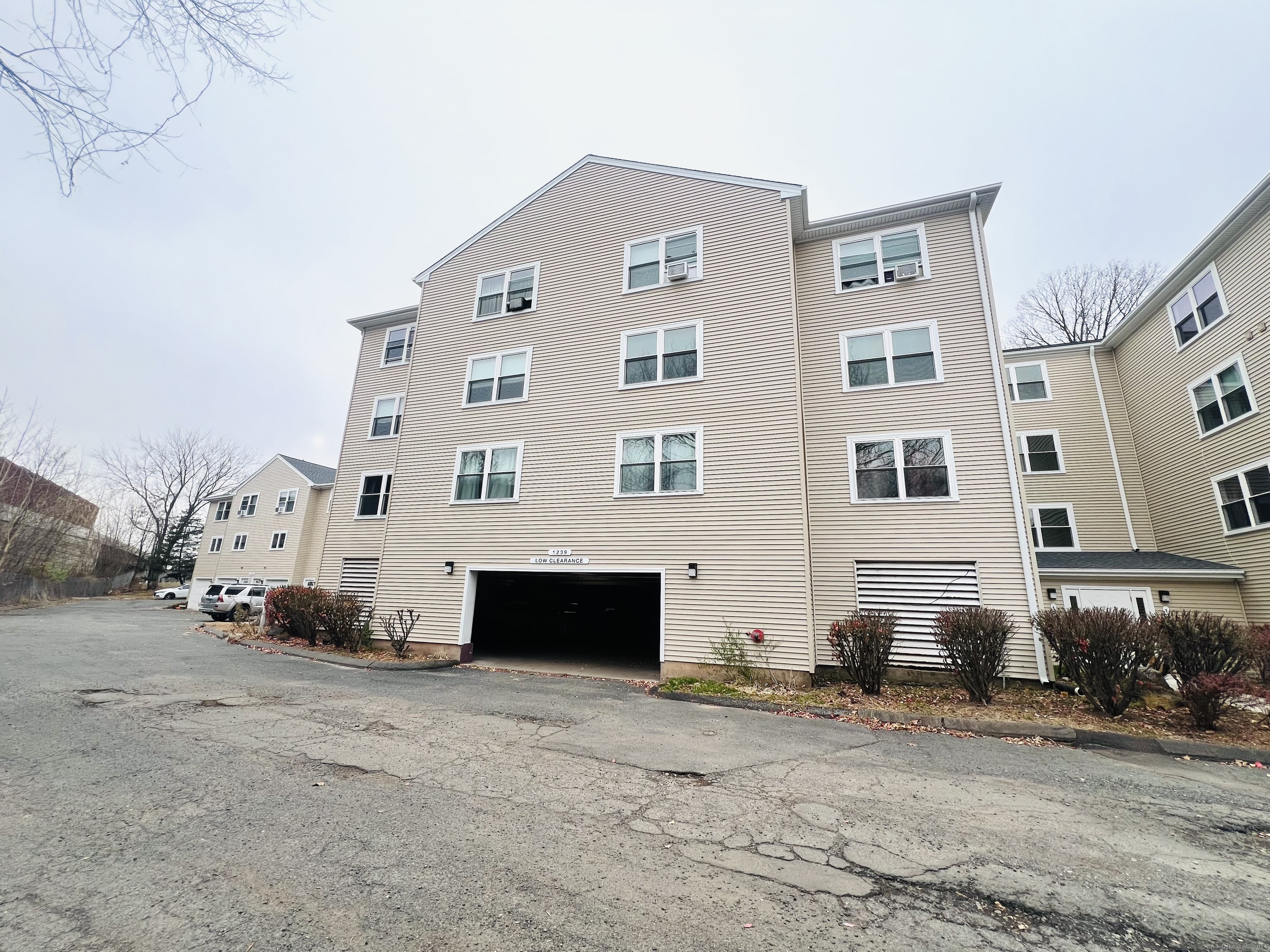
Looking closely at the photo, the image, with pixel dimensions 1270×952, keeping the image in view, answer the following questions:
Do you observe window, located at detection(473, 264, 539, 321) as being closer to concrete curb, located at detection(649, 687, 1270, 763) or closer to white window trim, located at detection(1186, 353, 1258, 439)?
concrete curb, located at detection(649, 687, 1270, 763)

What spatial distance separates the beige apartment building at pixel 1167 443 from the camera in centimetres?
1268

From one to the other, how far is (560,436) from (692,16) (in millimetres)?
8547

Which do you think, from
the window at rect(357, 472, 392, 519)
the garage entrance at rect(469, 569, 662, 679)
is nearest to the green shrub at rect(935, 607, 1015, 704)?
the garage entrance at rect(469, 569, 662, 679)

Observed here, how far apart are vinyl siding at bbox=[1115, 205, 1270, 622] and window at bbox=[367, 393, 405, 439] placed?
78.4 feet

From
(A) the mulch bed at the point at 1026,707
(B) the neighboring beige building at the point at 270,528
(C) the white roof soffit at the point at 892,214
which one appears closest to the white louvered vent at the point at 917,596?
(A) the mulch bed at the point at 1026,707

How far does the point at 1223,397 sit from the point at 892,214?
10611mm

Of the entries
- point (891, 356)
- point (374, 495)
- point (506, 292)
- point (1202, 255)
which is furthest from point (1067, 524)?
point (374, 495)

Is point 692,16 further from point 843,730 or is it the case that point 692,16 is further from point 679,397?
point 843,730

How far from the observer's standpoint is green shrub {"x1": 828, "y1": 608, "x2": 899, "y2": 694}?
Result: 873cm

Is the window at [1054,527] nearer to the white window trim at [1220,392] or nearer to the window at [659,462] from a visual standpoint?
the white window trim at [1220,392]

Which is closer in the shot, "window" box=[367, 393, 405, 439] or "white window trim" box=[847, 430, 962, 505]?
"white window trim" box=[847, 430, 962, 505]

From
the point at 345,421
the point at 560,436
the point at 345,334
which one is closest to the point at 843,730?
the point at 560,436

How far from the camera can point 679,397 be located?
470 inches

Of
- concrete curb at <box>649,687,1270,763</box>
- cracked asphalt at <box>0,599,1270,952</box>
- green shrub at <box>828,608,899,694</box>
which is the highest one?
green shrub at <box>828,608,899,694</box>
